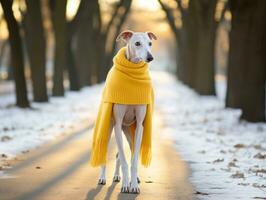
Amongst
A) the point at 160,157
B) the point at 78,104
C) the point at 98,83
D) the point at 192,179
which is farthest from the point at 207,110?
the point at 98,83

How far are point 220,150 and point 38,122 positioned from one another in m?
6.27

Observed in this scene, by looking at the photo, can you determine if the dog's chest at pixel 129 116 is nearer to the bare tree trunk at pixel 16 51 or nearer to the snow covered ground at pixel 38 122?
the snow covered ground at pixel 38 122

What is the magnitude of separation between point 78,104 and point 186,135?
1020cm

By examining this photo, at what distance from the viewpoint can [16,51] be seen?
1886 cm

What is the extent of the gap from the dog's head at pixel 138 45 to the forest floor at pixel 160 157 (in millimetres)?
1538

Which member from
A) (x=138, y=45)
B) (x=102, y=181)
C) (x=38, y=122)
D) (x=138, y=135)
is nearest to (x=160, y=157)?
(x=102, y=181)

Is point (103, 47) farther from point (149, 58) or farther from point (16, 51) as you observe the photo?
point (149, 58)

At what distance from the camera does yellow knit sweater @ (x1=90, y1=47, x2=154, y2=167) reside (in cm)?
769

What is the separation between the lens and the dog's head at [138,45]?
7.41m

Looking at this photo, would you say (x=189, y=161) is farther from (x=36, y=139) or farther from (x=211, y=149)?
(x=36, y=139)

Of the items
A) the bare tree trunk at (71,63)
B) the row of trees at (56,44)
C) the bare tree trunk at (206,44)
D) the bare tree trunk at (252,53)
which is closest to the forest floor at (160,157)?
the bare tree trunk at (252,53)

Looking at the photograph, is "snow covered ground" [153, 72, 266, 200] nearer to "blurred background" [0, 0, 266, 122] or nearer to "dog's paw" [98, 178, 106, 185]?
"blurred background" [0, 0, 266, 122]

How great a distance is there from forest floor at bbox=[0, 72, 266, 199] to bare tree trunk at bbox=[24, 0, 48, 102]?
3.28 m

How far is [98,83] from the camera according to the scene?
142 ft
